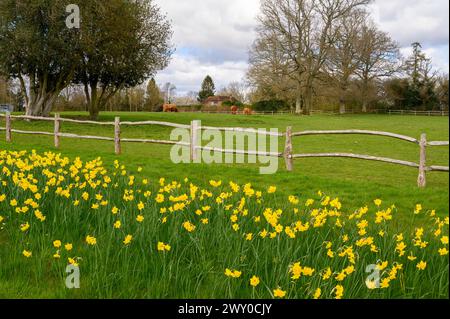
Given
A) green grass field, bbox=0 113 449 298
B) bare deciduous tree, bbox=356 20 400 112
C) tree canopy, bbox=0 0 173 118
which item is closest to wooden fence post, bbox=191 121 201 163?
green grass field, bbox=0 113 449 298

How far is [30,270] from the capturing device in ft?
12.8

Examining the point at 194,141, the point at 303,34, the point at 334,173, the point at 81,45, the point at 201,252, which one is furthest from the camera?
the point at 303,34

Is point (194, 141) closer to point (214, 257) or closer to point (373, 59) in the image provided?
point (214, 257)

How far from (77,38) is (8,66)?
3.99 metres

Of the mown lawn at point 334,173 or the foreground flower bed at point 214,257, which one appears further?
the mown lawn at point 334,173

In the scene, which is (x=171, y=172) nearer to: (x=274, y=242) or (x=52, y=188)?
(x=52, y=188)

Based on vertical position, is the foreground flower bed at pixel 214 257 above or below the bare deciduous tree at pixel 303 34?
below

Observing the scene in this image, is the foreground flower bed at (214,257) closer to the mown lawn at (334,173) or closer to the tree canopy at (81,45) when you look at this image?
the mown lawn at (334,173)

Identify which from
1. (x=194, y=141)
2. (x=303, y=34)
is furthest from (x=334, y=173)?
(x=303, y=34)

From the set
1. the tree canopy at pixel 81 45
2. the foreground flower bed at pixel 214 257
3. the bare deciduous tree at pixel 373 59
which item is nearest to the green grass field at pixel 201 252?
the foreground flower bed at pixel 214 257

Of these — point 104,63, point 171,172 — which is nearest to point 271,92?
point 104,63

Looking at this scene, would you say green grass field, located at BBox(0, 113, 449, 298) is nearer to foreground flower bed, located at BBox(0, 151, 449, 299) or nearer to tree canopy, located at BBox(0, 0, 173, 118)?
foreground flower bed, located at BBox(0, 151, 449, 299)

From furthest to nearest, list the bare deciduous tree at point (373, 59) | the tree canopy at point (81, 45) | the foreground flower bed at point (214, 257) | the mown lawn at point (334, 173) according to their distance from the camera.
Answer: the bare deciduous tree at point (373, 59) < the tree canopy at point (81, 45) < the mown lawn at point (334, 173) < the foreground flower bed at point (214, 257)

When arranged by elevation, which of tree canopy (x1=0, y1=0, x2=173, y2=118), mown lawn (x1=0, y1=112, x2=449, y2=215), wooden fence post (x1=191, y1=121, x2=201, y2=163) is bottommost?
mown lawn (x1=0, y1=112, x2=449, y2=215)
